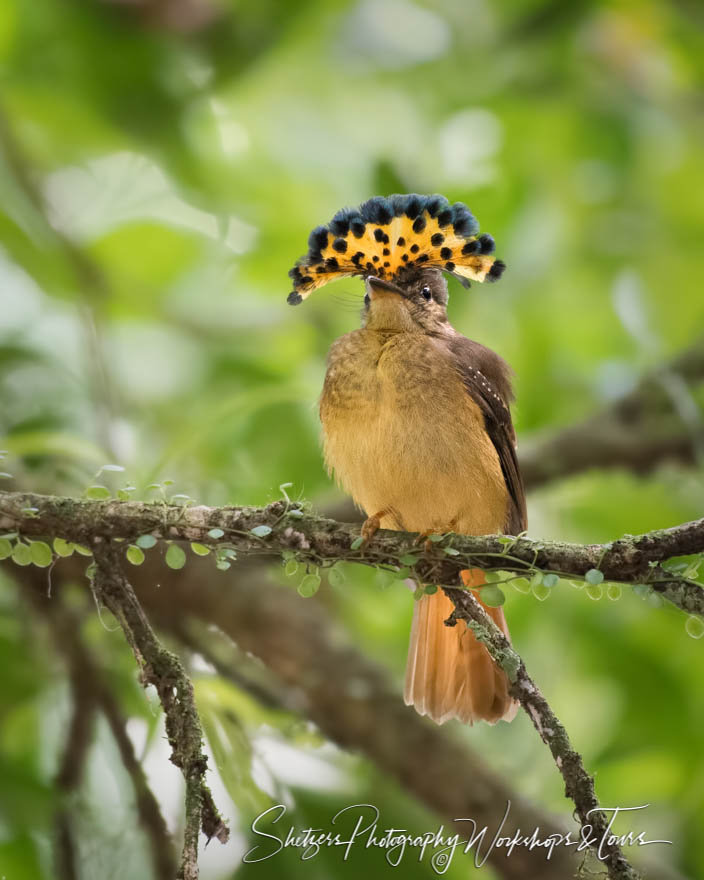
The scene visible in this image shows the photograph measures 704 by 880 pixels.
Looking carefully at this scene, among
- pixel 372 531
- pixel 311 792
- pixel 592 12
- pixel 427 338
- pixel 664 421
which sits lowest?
pixel 311 792

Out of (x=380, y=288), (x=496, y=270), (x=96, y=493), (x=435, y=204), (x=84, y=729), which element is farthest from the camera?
(x=84, y=729)

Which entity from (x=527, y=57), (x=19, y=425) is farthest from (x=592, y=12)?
(x=19, y=425)

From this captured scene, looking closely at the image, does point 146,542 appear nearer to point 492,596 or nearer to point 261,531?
point 261,531

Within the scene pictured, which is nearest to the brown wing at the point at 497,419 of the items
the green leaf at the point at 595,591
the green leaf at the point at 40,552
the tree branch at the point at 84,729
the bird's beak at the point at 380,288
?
the bird's beak at the point at 380,288

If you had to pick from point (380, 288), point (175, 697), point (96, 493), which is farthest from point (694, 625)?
point (380, 288)

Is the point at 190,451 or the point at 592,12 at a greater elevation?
the point at 592,12

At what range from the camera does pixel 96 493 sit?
81.9 inches

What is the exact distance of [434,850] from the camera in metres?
3.02

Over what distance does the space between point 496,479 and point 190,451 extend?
1.10 m

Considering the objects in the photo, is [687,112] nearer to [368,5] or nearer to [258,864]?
[368,5]

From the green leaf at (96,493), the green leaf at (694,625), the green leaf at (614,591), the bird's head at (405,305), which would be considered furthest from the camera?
the bird's head at (405,305)

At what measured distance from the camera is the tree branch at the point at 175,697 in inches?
67.7

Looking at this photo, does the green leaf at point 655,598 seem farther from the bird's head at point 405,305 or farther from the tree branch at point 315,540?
the bird's head at point 405,305

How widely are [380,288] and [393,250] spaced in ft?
0.47
